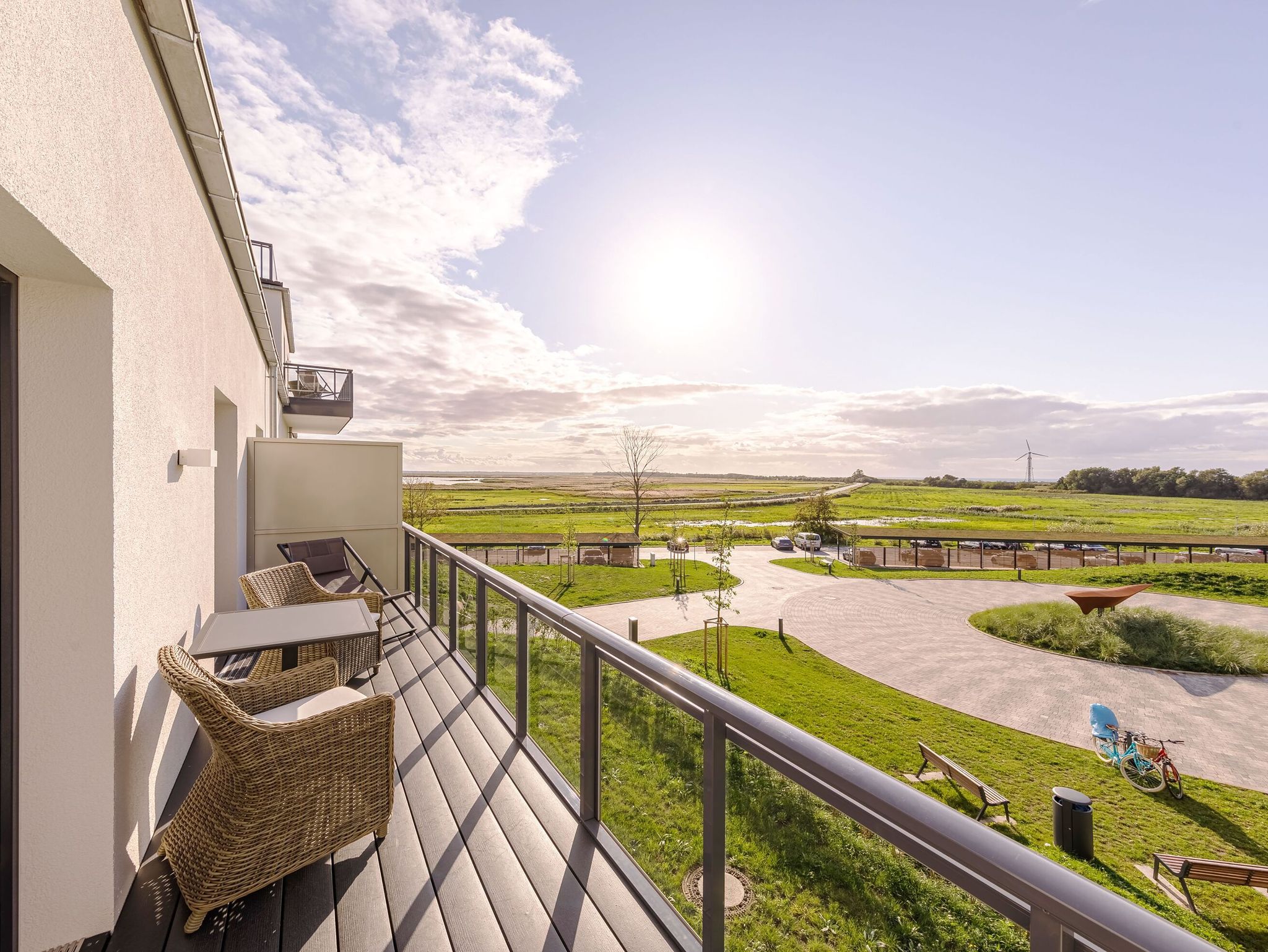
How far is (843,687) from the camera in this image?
10.1 meters

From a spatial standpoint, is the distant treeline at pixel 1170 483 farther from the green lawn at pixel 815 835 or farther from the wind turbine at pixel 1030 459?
the green lawn at pixel 815 835

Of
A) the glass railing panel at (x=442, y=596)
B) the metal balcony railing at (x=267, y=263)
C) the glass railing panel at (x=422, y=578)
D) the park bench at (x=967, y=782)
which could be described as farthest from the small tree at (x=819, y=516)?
the glass railing panel at (x=442, y=596)

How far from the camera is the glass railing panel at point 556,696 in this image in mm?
2508

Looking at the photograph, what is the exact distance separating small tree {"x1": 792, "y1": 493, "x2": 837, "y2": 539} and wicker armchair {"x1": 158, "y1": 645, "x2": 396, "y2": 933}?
32.8 m

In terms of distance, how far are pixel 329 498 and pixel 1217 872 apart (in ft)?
33.2

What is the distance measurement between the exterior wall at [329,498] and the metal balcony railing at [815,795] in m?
4.21

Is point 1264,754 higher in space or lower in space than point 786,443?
lower

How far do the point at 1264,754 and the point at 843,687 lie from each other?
6.16 meters

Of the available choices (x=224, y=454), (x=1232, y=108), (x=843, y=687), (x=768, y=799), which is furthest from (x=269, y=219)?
(x=1232, y=108)

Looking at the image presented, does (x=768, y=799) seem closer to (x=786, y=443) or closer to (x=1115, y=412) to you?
(x=786, y=443)

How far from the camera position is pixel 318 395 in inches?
490

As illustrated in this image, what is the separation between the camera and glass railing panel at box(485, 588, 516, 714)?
3.29 meters

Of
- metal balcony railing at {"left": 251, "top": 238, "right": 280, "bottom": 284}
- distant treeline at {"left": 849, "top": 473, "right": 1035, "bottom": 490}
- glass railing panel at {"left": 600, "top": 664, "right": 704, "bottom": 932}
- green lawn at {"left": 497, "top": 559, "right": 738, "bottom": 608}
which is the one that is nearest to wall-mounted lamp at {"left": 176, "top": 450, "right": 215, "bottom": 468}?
glass railing panel at {"left": 600, "top": 664, "right": 704, "bottom": 932}

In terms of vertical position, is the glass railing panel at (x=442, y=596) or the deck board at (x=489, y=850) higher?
the glass railing panel at (x=442, y=596)
